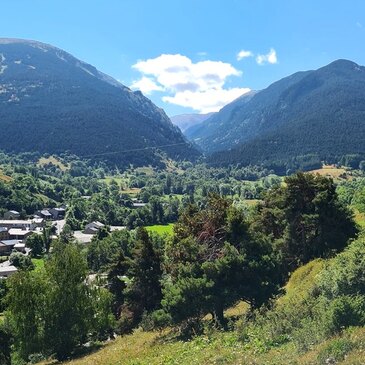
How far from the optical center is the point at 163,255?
98.4 feet

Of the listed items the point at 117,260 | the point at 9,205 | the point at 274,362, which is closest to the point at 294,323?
the point at 274,362

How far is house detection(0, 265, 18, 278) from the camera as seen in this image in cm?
7427

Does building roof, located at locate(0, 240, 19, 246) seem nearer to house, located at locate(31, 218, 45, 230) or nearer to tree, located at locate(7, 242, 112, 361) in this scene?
house, located at locate(31, 218, 45, 230)

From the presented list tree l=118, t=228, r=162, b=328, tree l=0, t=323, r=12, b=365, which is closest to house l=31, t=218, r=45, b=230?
tree l=0, t=323, r=12, b=365

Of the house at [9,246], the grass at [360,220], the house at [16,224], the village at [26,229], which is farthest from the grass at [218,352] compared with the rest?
the house at [16,224]

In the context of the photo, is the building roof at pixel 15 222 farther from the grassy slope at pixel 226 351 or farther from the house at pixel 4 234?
the grassy slope at pixel 226 351

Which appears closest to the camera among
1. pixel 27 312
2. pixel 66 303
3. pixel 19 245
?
pixel 27 312

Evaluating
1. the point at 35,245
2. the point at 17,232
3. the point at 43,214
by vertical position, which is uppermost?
the point at 43,214

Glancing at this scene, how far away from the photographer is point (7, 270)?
76.5 meters

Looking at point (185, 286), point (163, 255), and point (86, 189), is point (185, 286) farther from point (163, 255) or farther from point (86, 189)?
point (86, 189)

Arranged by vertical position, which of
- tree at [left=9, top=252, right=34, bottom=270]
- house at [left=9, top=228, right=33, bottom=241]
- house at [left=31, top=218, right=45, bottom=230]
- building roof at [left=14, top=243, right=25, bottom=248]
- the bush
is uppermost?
the bush

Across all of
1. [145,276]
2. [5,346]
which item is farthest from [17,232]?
[145,276]

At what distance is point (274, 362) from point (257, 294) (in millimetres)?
9283

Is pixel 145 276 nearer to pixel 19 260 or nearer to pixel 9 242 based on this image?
pixel 19 260
